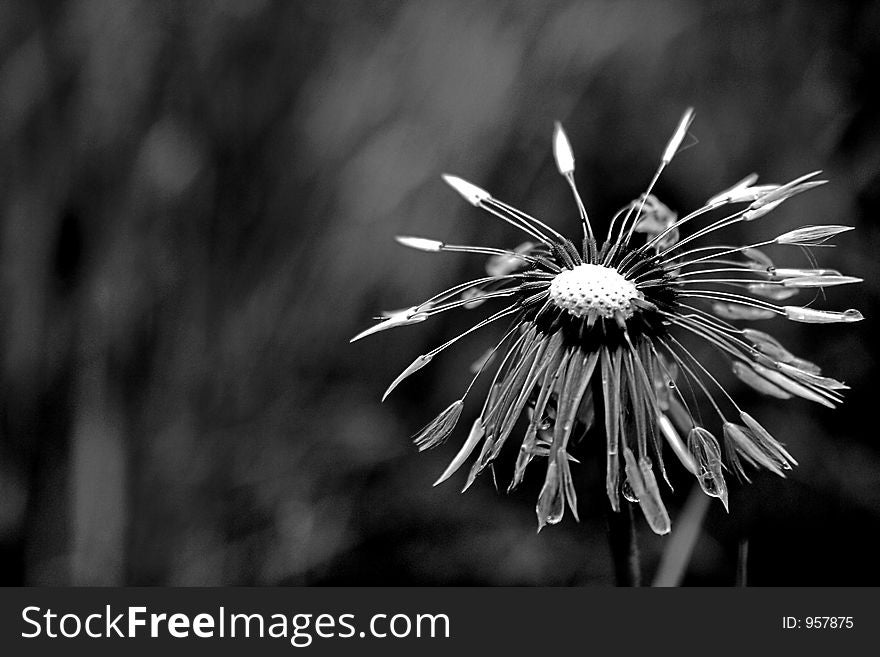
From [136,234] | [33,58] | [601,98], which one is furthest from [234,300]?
[601,98]

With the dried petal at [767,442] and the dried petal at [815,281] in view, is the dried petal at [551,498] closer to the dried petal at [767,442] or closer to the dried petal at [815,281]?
the dried petal at [767,442]

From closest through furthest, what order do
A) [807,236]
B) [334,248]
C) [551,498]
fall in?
[551,498], [807,236], [334,248]

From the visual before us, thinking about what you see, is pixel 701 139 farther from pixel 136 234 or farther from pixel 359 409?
pixel 136 234

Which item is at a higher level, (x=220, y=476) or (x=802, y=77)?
(x=802, y=77)

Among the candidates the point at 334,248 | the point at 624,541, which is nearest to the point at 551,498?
the point at 624,541

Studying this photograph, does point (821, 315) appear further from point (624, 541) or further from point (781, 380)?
point (624, 541)

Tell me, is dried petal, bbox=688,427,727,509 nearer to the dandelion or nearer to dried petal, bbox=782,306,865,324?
the dandelion
